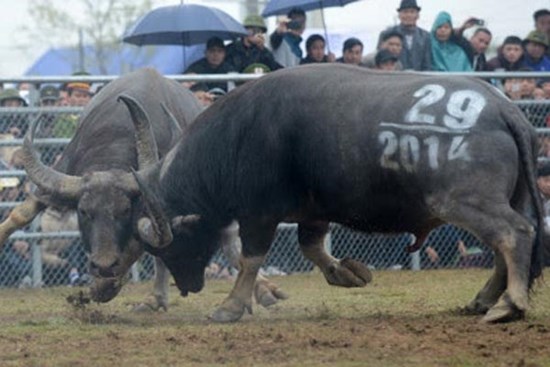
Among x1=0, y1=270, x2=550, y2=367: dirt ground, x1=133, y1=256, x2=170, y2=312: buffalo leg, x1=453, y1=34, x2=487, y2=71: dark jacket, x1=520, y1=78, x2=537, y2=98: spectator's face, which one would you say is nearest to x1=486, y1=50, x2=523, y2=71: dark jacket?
x1=453, y1=34, x2=487, y2=71: dark jacket

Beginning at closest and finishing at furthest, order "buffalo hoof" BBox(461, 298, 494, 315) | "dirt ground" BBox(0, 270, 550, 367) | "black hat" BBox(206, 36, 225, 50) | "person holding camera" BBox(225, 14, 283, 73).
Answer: "dirt ground" BBox(0, 270, 550, 367)
"buffalo hoof" BBox(461, 298, 494, 315)
"black hat" BBox(206, 36, 225, 50)
"person holding camera" BBox(225, 14, 283, 73)

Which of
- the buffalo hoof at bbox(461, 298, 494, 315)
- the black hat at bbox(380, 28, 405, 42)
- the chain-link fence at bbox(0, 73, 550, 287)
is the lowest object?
the chain-link fence at bbox(0, 73, 550, 287)

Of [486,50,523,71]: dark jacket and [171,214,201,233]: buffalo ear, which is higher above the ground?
[171,214,201,233]: buffalo ear

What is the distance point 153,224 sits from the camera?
31.7 ft

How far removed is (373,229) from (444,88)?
105 cm

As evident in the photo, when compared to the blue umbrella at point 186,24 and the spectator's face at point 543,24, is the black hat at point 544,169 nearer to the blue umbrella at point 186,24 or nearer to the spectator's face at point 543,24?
the spectator's face at point 543,24

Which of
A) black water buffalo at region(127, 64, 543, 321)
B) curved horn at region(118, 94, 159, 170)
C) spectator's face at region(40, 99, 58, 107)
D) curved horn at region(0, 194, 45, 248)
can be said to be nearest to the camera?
black water buffalo at region(127, 64, 543, 321)

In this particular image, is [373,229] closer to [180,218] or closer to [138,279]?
[180,218]

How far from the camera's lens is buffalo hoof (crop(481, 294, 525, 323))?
858 centimetres

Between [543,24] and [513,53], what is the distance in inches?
32.8

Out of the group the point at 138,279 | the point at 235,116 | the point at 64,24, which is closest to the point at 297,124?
the point at 235,116

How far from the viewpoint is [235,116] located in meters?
9.50

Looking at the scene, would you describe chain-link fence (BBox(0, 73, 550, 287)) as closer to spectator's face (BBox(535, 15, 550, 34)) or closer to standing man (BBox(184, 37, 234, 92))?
standing man (BBox(184, 37, 234, 92))

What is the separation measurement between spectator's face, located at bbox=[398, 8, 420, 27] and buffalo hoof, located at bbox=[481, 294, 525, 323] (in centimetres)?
668
